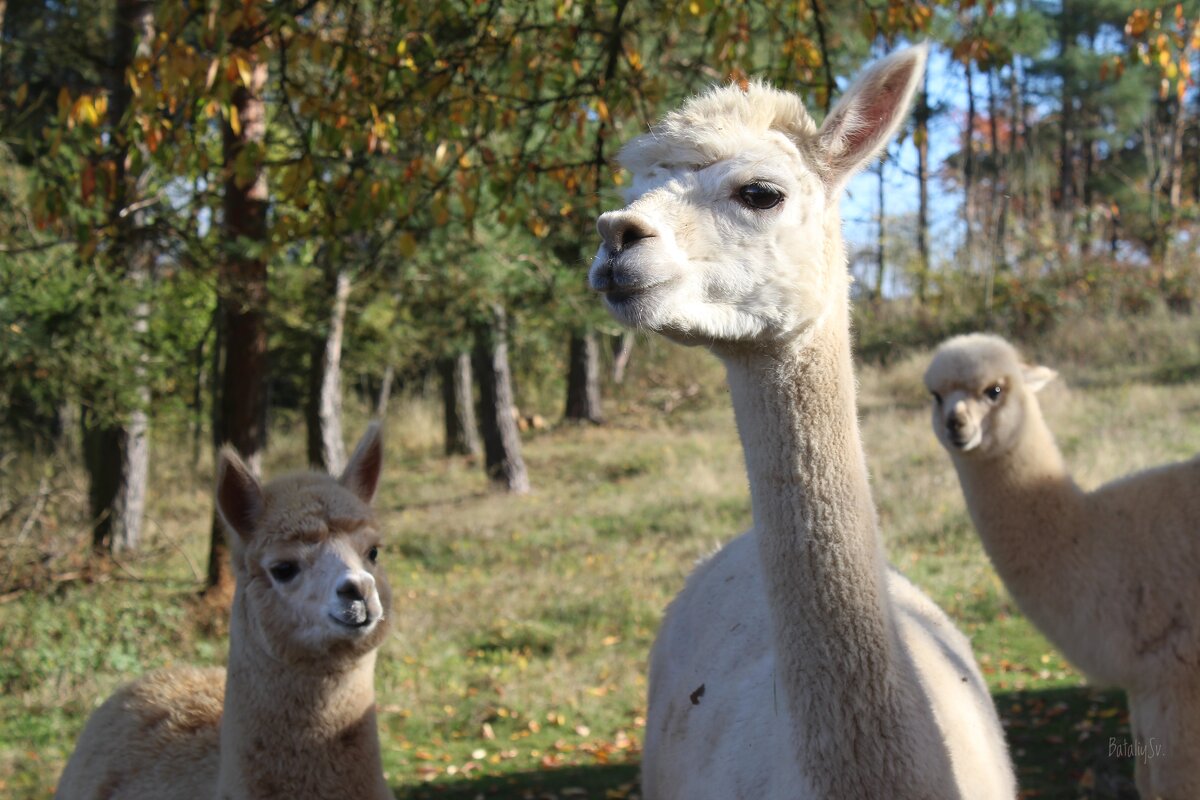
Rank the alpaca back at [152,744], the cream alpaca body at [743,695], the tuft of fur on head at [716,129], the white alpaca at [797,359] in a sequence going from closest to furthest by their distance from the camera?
the white alpaca at [797,359], the tuft of fur on head at [716,129], the cream alpaca body at [743,695], the alpaca back at [152,744]

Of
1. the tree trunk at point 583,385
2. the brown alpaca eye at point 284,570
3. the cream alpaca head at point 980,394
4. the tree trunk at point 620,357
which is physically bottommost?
the brown alpaca eye at point 284,570

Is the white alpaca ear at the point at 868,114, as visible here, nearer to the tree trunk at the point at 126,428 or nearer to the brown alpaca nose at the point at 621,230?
the brown alpaca nose at the point at 621,230

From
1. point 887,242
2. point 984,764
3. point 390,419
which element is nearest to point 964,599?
point 984,764

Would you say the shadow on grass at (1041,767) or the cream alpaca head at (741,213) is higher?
the cream alpaca head at (741,213)

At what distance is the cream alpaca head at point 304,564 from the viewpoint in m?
3.34

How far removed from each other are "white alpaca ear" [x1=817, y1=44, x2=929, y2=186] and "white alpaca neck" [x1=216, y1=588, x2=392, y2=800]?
88.0 inches

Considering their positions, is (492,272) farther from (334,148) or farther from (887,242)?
(887,242)

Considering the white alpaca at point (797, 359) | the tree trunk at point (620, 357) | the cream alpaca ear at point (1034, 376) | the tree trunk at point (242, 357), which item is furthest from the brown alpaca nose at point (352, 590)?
the tree trunk at point (620, 357)

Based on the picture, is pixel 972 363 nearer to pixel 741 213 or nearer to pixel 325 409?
pixel 741 213

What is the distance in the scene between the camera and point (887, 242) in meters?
23.7

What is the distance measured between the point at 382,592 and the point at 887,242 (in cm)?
2173

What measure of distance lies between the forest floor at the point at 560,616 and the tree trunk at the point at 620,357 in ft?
26.3

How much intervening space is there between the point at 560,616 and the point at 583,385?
1126 cm

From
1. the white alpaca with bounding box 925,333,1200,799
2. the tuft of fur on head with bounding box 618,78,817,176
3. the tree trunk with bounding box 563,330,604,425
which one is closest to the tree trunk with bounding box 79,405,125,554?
the white alpaca with bounding box 925,333,1200,799
